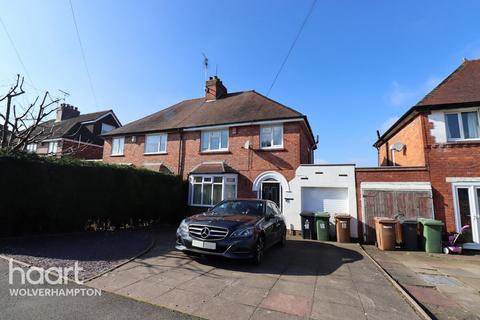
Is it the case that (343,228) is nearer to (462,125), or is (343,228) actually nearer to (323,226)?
(323,226)

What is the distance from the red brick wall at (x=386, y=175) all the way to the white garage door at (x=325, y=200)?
0.63 m

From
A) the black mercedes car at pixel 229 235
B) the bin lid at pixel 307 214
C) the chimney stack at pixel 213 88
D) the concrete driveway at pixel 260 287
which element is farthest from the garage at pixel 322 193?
the chimney stack at pixel 213 88

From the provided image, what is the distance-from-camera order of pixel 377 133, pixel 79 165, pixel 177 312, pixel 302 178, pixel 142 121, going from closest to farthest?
pixel 177 312, pixel 79 165, pixel 302 178, pixel 377 133, pixel 142 121

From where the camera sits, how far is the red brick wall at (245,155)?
13.2m

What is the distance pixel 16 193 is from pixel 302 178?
10.9 m

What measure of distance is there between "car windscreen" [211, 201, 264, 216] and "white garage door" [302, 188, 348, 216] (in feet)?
17.4

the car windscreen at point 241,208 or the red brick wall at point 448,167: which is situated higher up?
the red brick wall at point 448,167

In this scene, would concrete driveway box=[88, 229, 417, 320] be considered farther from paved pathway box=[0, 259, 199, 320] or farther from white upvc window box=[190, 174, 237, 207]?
white upvc window box=[190, 174, 237, 207]

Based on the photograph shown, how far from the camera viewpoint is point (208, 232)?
608 cm

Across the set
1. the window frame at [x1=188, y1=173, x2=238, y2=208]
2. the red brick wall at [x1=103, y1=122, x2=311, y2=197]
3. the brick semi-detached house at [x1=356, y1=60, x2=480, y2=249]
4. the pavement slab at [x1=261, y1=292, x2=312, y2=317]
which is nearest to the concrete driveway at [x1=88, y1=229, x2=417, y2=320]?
the pavement slab at [x1=261, y1=292, x2=312, y2=317]

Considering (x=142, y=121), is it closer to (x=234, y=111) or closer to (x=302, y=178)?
(x=234, y=111)

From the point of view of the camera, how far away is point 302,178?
12562 mm

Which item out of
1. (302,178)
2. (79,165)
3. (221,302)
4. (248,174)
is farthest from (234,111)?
(221,302)

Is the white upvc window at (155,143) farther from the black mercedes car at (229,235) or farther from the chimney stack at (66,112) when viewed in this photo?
the chimney stack at (66,112)
